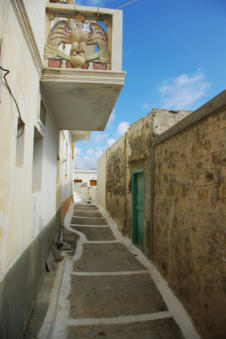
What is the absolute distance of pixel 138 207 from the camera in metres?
6.48

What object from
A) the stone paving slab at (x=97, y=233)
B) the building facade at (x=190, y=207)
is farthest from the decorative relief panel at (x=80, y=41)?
the stone paving slab at (x=97, y=233)

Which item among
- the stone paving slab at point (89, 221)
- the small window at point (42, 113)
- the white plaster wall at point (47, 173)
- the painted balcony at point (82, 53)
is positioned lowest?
the stone paving slab at point (89, 221)

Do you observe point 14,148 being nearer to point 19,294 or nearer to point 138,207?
point 19,294

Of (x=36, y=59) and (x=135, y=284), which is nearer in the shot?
(x=36, y=59)

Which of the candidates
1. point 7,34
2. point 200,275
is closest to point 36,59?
point 7,34

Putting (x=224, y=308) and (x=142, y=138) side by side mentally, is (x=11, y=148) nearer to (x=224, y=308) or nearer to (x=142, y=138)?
(x=224, y=308)

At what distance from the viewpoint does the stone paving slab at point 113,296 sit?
11.4 feet

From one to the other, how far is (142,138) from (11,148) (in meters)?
4.39

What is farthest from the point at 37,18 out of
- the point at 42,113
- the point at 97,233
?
the point at 97,233

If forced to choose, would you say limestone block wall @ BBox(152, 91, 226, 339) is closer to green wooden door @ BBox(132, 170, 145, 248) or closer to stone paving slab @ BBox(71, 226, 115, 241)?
green wooden door @ BBox(132, 170, 145, 248)

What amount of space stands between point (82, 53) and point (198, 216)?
308 centimetres

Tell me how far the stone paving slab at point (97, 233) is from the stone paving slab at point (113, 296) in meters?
2.95

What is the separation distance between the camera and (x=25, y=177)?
269cm

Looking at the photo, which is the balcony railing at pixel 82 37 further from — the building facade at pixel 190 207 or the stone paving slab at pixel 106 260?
the stone paving slab at pixel 106 260
